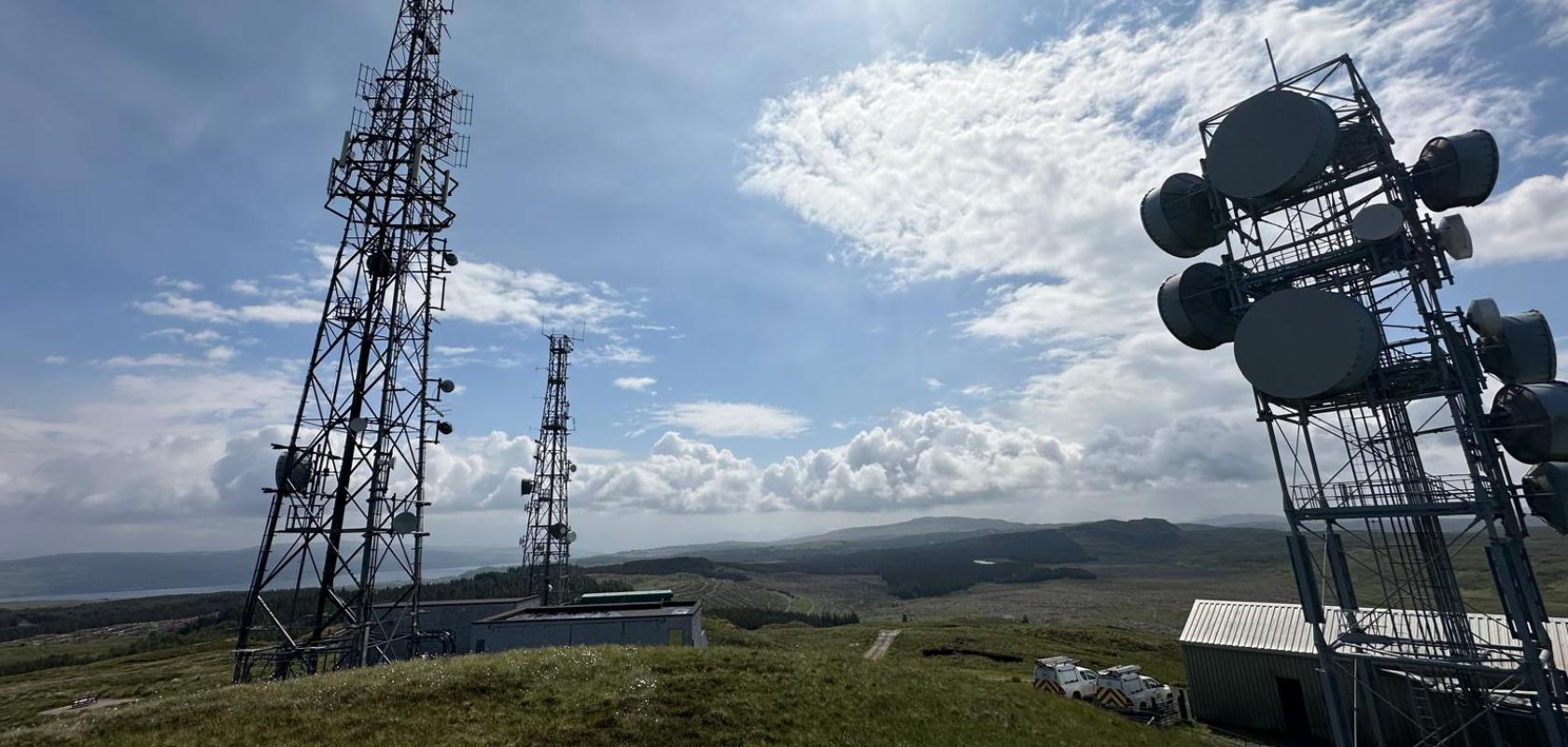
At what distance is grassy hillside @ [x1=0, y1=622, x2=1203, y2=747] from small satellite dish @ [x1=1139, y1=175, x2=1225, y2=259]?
67.0 ft

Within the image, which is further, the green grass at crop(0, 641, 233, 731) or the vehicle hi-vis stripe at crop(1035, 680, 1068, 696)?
the green grass at crop(0, 641, 233, 731)

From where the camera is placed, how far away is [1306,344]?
2223cm

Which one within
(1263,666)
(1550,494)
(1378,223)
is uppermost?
(1378,223)

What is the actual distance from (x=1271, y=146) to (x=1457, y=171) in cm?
598

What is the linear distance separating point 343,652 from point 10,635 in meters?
191

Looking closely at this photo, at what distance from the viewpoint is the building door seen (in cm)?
3153

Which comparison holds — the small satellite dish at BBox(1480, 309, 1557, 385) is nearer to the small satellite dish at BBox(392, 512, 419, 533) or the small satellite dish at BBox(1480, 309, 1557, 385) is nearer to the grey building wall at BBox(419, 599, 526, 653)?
the small satellite dish at BBox(392, 512, 419, 533)

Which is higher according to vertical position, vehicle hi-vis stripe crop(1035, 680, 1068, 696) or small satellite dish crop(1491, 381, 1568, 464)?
small satellite dish crop(1491, 381, 1568, 464)

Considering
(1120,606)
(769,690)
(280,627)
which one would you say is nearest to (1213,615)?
(769,690)

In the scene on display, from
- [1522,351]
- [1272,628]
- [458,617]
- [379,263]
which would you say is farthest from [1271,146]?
[458,617]

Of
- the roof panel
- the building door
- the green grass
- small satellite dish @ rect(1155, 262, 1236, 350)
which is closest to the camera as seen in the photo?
small satellite dish @ rect(1155, 262, 1236, 350)

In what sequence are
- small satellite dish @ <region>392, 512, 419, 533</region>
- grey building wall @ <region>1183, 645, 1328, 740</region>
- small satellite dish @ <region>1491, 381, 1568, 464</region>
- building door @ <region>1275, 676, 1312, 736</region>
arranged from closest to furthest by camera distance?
small satellite dish @ <region>1491, 381, 1568, 464</region> → small satellite dish @ <region>392, 512, 419, 533</region> → grey building wall @ <region>1183, 645, 1328, 740</region> → building door @ <region>1275, 676, 1312, 736</region>

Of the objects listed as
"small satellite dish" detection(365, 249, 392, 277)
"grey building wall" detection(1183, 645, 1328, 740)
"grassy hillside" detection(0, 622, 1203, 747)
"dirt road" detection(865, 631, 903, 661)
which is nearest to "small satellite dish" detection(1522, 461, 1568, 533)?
"grey building wall" detection(1183, 645, 1328, 740)

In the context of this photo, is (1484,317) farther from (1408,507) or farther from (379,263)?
(379,263)
